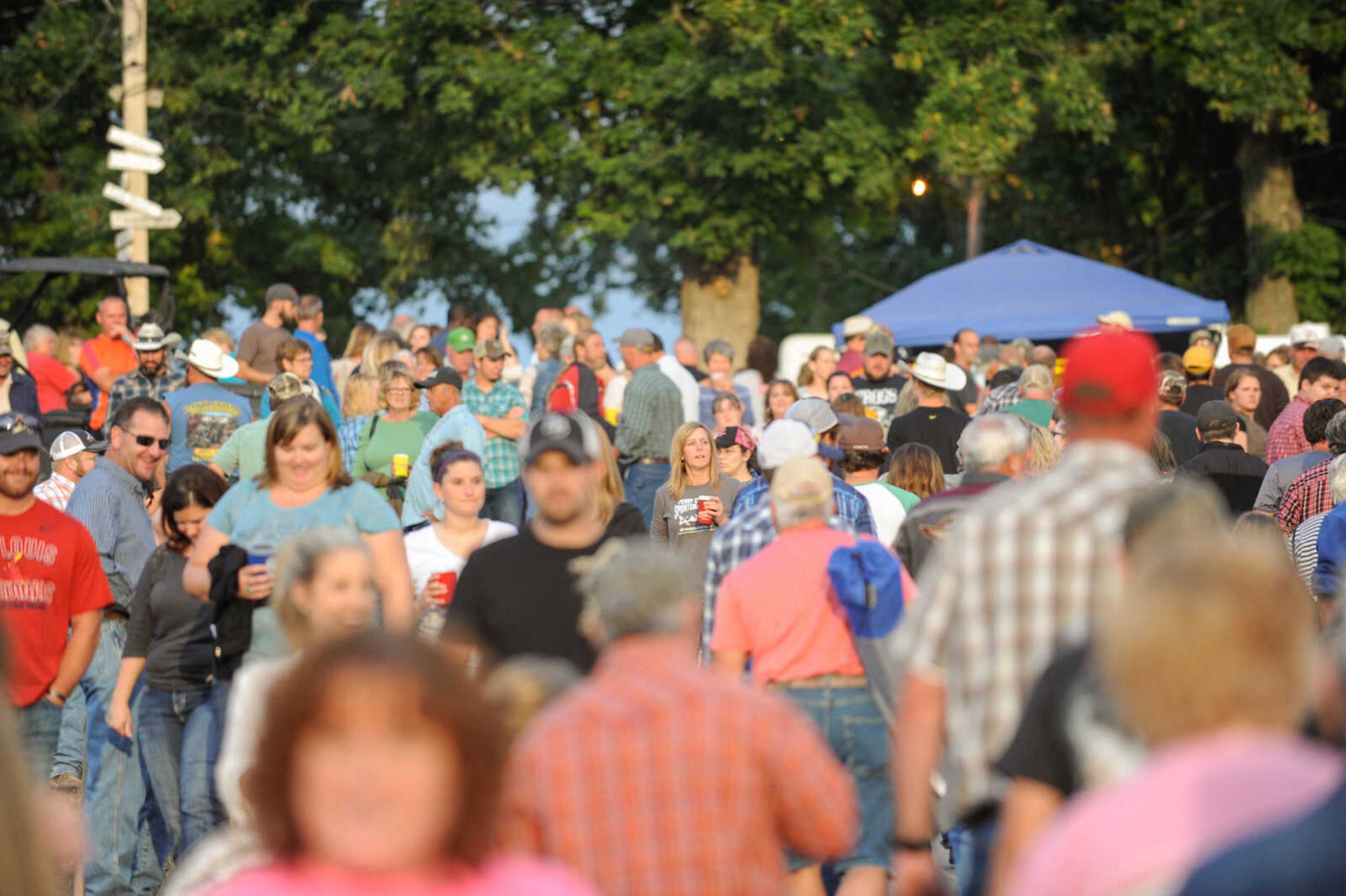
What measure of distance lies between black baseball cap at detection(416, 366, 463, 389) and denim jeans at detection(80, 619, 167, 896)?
4087mm

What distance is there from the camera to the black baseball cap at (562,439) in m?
5.21

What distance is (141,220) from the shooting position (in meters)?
18.1

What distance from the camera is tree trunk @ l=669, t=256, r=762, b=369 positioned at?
24641 millimetres

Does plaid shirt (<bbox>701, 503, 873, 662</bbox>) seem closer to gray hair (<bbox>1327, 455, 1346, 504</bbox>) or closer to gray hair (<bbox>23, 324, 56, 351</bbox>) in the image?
gray hair (<bbox>1327, 455, 1346, 504</bbox>)

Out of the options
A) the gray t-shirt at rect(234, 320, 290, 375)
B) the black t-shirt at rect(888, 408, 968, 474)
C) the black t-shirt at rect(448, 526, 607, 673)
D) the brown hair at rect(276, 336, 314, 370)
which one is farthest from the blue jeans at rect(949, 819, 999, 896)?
A: the gray t-shirt at rect(234, 320, 290, 375)

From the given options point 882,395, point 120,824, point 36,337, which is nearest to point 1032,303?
point 882,395

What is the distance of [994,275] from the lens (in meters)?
20.2

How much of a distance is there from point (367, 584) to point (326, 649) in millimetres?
1997

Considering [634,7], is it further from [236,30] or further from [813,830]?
[813,830]

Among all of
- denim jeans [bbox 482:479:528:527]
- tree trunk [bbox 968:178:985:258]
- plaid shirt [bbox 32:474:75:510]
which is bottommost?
denim jeans [bbox 482:479:528:527]

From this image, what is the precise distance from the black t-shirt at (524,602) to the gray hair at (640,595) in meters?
1.22

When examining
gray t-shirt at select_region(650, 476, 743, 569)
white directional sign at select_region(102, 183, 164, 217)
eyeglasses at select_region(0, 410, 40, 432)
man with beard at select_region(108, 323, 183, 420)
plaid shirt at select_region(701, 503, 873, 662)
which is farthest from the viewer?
white directional sign at select_region(102, 183, 164, 217)

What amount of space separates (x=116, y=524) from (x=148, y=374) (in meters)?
4.12

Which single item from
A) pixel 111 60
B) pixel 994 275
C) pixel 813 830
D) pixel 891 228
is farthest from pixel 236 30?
pixel 813 830
